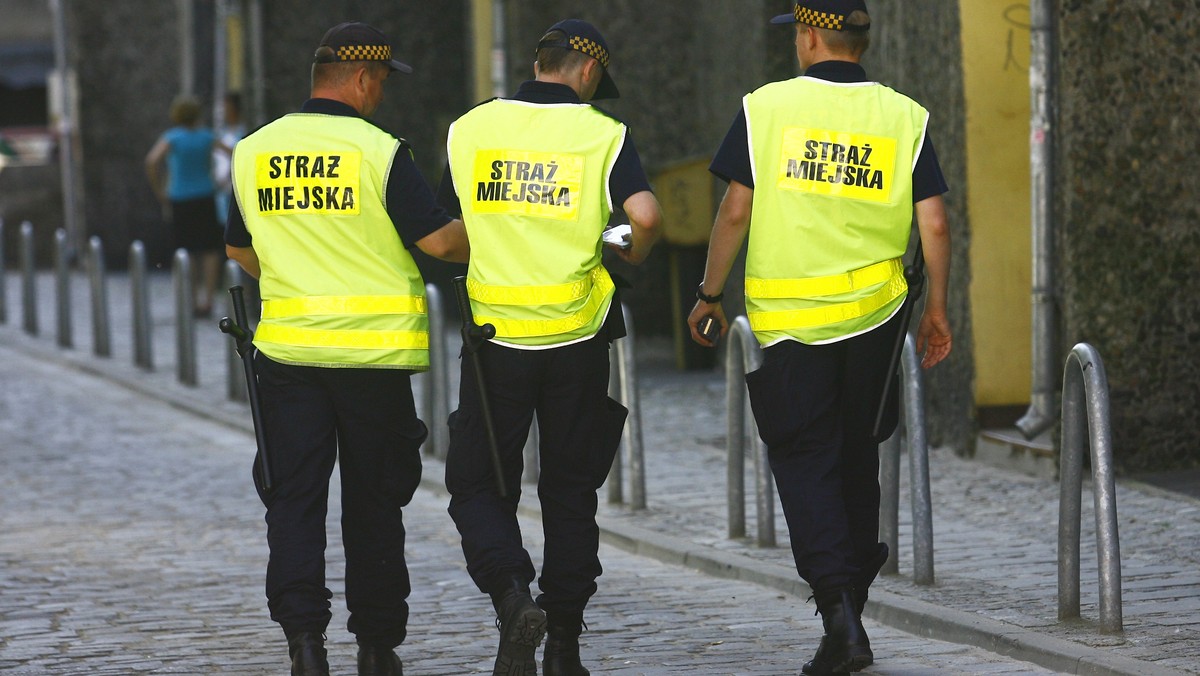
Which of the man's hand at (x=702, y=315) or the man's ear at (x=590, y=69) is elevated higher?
the man's ear at (x=590, y=69)

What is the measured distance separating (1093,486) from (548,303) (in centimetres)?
176

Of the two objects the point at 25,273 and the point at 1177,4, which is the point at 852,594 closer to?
the point at 1177,4

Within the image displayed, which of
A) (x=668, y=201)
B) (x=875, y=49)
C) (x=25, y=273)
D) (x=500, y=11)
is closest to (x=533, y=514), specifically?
(x=875, y=49)

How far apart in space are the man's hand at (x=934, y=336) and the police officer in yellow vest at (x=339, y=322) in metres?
1.35

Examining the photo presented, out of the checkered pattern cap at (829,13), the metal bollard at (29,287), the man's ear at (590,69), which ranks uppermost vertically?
the checkered pattern cap at (829,13)

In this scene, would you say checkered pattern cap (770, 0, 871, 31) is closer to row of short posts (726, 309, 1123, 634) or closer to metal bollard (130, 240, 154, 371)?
row of short posts (726, 309, 1123, 634)

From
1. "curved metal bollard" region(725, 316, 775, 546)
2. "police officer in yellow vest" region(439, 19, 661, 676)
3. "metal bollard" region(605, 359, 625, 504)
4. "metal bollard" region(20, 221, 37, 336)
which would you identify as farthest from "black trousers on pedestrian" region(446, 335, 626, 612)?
"metal bollard" region(20, 221, 37, 336)

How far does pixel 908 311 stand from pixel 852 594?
2.75 ft

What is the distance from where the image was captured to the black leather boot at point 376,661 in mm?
6062

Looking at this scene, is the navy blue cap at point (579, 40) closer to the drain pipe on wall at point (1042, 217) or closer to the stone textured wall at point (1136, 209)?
the stone textured wall at point (1136, 209)

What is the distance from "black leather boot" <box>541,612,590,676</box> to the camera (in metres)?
5.97

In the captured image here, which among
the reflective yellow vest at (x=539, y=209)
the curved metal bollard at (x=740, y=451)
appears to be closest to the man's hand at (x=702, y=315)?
the reflective yellow vest at (x=539, y=209)

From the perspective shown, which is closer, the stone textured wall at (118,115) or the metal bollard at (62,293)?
the metal bollard at (62,293)

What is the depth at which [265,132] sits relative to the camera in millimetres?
5965
